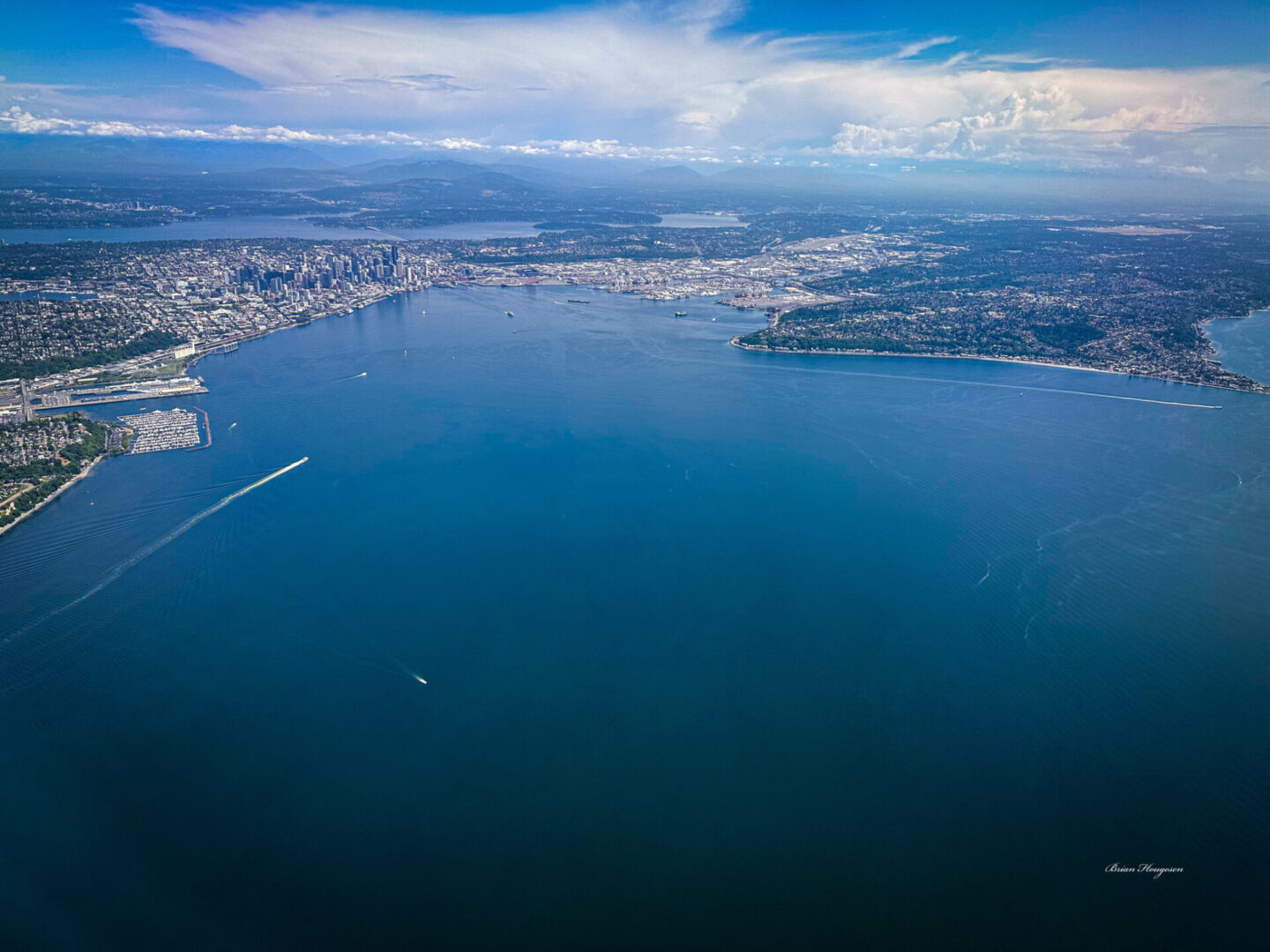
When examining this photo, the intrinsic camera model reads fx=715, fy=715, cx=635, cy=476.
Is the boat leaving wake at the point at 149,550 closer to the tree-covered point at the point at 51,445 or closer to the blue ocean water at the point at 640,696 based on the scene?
the blue ocean water at the point at 640,696

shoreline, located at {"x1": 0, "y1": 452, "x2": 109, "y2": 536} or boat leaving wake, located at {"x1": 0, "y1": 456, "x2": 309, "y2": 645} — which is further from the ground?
shoreline, located at {"x1": 0, "y1": 452, "x2": 109, "y2": 536}

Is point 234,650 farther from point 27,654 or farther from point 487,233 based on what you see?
point 487,233

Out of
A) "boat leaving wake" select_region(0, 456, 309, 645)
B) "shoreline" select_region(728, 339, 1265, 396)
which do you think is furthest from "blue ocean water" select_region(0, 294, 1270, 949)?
"shoreline" select_region(728, 339, 1265, 396)

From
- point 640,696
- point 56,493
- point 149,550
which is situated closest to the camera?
point 640,696

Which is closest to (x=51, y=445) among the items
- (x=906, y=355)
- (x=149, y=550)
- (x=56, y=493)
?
(x=56, y=493)

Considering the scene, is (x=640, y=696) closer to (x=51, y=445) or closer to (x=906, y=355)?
(x=51, y=445)

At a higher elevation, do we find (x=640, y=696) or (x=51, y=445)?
(x=51, y=445)

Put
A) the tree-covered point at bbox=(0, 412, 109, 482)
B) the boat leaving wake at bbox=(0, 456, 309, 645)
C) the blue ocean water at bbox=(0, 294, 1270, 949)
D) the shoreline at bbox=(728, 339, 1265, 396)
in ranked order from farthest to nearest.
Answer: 1. the shoreline at bbox=(728, 339, 1265, 396)
2. the tree-covered point at bbox=(0, 412, 109, 482)
3. the boat leaving wake at bbox=(0, 456, 309, 645)
4. the blue ocean water at bbox=(0, 294, 1270, 949)

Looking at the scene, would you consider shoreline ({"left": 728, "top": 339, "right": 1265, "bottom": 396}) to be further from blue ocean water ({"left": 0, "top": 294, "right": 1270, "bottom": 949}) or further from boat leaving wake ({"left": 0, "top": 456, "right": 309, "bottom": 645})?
boat leaving wake ({"left": 0, "top": 456, "right": 309, "bottom": 645})
